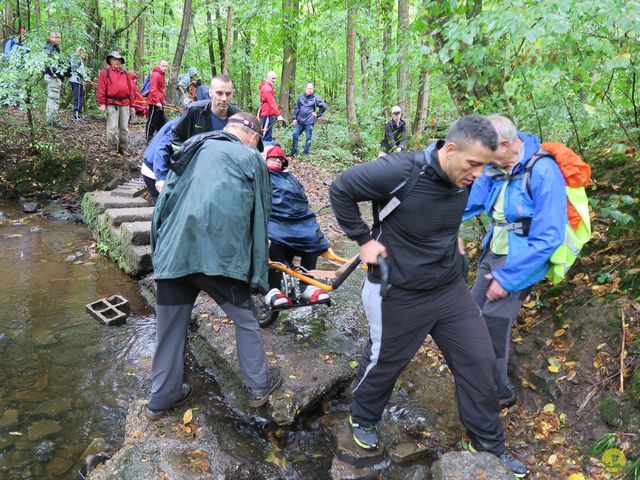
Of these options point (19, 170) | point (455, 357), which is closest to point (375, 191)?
point (455, 357)

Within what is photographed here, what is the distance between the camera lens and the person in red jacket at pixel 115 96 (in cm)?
1046

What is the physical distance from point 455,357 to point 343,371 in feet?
4.40

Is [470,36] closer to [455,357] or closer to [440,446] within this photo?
[455,357]

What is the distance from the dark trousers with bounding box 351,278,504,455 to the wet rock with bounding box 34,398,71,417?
2.75 m

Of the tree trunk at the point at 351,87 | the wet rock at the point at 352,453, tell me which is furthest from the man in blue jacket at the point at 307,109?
the wet rock at the point at 352,453

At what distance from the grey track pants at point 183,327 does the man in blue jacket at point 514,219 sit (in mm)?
1779

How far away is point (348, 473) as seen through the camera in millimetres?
3123

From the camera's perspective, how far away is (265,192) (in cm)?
335

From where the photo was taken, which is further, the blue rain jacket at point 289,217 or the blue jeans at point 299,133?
the blue jeans at point 299,133

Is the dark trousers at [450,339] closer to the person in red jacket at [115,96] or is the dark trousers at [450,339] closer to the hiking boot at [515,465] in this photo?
the hiking boot at [515,465]

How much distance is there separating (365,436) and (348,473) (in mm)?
267

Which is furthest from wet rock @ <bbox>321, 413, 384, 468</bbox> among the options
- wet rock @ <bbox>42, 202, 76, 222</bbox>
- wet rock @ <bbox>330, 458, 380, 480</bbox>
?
wet rock @ <bbox>42, 202, 76, 222</bbox>

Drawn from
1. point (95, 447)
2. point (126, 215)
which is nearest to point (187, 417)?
point (95, 447)

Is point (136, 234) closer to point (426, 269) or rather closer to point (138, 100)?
point (426, 269)
